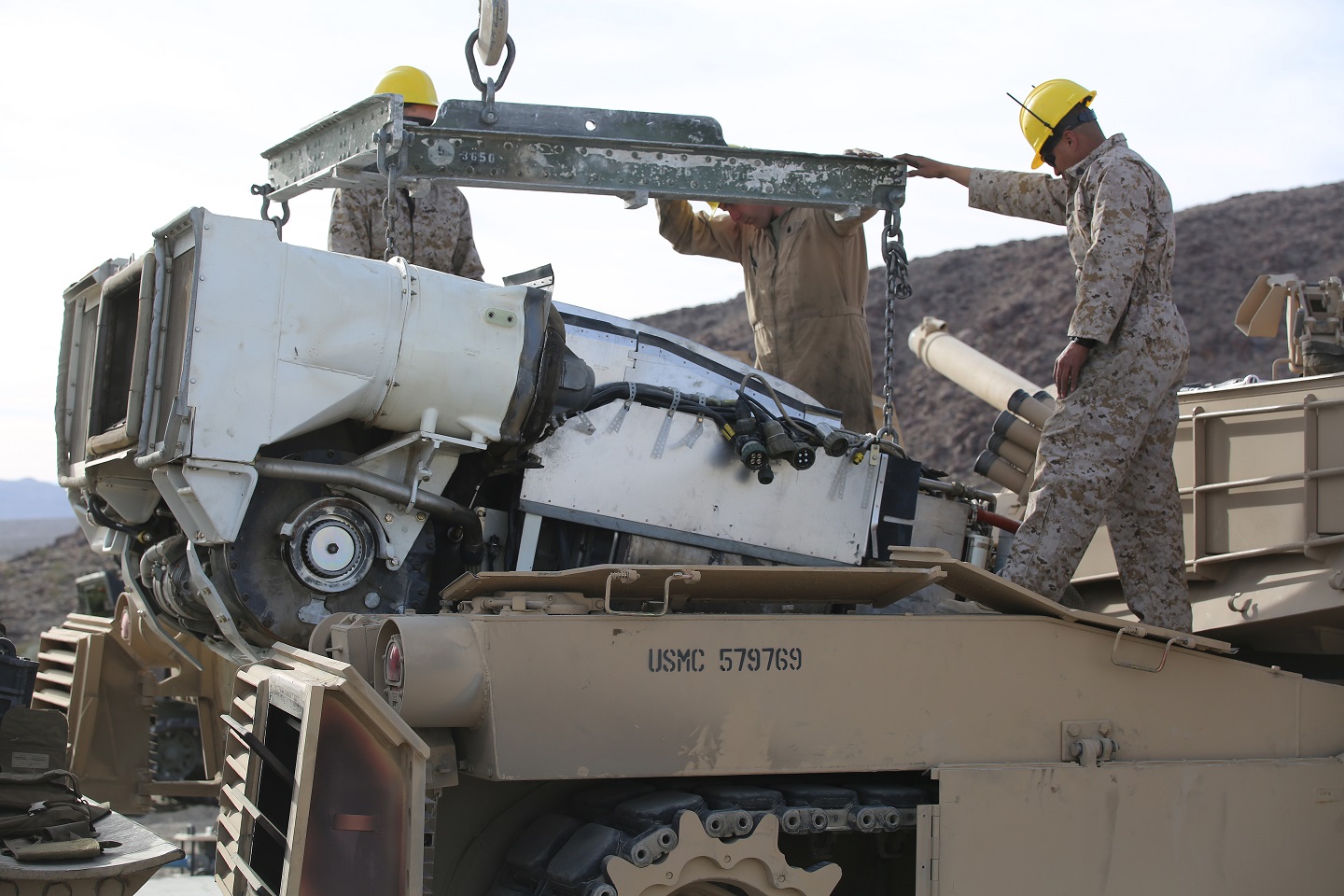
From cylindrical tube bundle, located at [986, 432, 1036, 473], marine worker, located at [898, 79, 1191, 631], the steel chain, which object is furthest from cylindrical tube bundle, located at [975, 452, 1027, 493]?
the steel chain

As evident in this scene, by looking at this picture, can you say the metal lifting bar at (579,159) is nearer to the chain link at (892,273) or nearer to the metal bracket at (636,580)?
the chain link at (892,273)

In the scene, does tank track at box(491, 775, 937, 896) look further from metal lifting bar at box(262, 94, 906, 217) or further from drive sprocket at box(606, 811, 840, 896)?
metal lifting bar at box(262, 94, 906, 217)

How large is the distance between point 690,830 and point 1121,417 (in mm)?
2553

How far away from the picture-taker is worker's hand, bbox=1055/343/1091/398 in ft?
18.8

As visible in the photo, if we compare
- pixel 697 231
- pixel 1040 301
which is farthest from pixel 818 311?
pixel 1040 301

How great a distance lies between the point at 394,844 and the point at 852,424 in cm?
376

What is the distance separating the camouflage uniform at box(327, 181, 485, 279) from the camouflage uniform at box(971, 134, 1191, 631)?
284cm

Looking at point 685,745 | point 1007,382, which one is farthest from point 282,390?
point 1007,382

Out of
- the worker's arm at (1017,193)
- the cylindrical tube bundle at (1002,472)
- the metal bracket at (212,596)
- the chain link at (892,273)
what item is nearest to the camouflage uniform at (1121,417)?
the worker's arm at (1017,193)

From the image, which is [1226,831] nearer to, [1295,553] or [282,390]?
[1295,553]

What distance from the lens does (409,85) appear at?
6910mm

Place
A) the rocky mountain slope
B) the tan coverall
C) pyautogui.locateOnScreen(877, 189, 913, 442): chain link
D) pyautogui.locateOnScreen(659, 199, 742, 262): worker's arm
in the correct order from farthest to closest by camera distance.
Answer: the rocky mountain slope → pyautogui.locateOnScreen(659, 199, 742, 262): worker's arm → the tan coverall → pyautogui.locateOnScreen(877, 189, 913, 442): chain link

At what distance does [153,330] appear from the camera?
484 centimetres

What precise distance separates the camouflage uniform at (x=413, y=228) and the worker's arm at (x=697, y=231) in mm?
994
